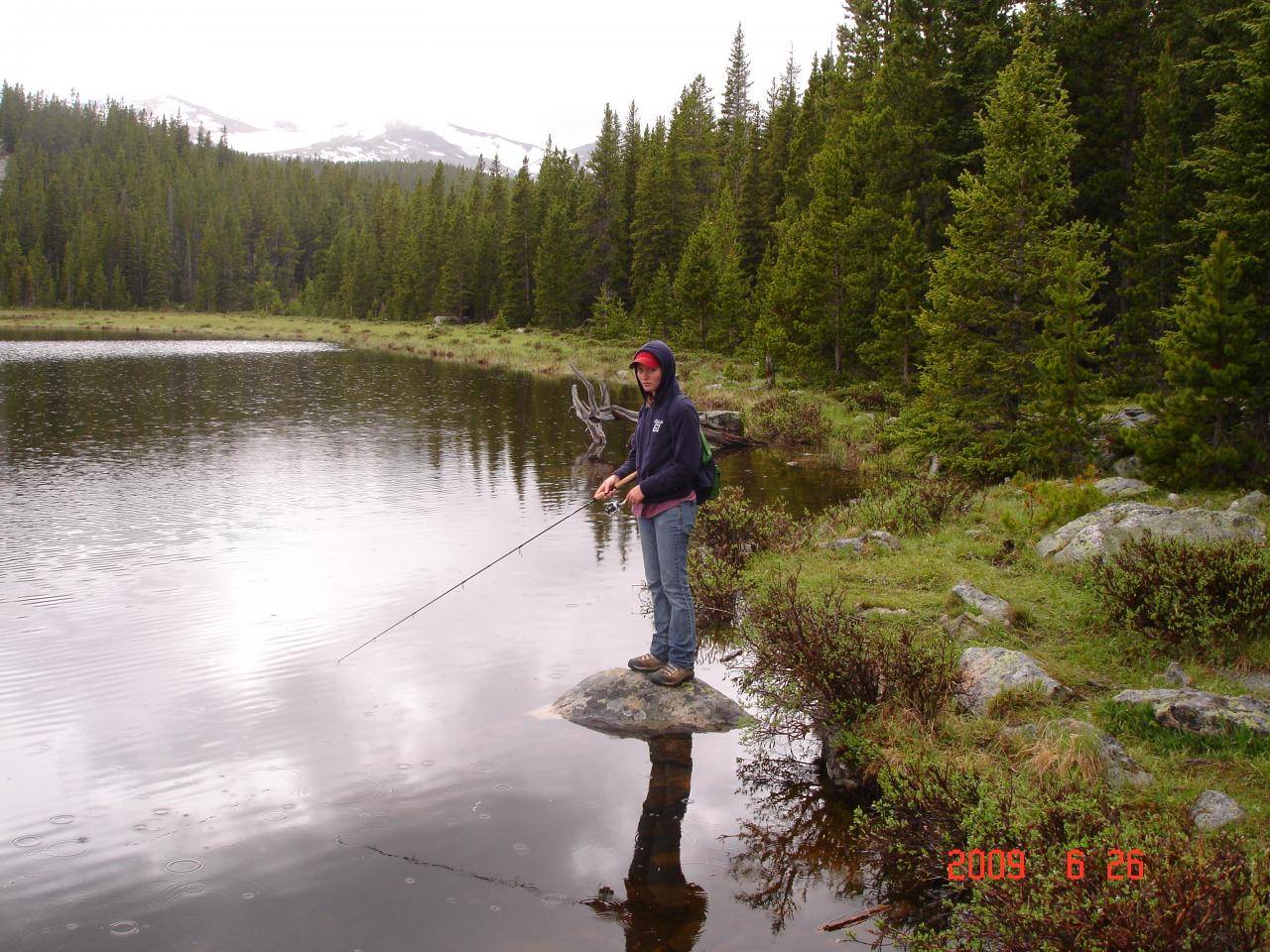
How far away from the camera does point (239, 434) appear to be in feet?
81.5

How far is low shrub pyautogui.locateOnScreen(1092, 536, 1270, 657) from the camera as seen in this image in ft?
24.0

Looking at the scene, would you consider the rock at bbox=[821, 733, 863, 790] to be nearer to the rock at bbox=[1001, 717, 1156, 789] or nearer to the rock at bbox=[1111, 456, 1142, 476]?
the rock at bbox=[1001, 717, 1156, 789]

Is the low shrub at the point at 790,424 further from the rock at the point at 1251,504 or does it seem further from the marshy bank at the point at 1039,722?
the marshy bank at the point at 1039,722

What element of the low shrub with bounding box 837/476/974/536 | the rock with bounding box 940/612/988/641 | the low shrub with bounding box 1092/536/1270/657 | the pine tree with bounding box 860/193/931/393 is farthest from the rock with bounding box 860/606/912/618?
the pine tree with bounding box 860/193/931/393

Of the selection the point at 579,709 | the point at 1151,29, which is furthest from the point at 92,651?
the point at 1151,29

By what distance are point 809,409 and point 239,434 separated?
16.0 m

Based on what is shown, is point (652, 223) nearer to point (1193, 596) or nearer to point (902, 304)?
point (902, 304)

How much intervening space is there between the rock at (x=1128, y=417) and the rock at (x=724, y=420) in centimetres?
925

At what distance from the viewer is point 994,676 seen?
6855mm

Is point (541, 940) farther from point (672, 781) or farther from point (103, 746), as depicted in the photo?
point (103, 746)

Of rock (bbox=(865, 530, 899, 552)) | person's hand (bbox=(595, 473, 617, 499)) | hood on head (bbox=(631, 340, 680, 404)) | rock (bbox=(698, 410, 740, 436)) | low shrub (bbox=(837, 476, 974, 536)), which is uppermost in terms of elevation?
hood on head (bbox=(631, 340, 680, 404))

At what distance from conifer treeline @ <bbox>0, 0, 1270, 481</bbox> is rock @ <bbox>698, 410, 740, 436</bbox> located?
15.3ft

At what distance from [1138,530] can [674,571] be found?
5816mm

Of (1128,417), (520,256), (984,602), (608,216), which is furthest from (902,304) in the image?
(520,256)
